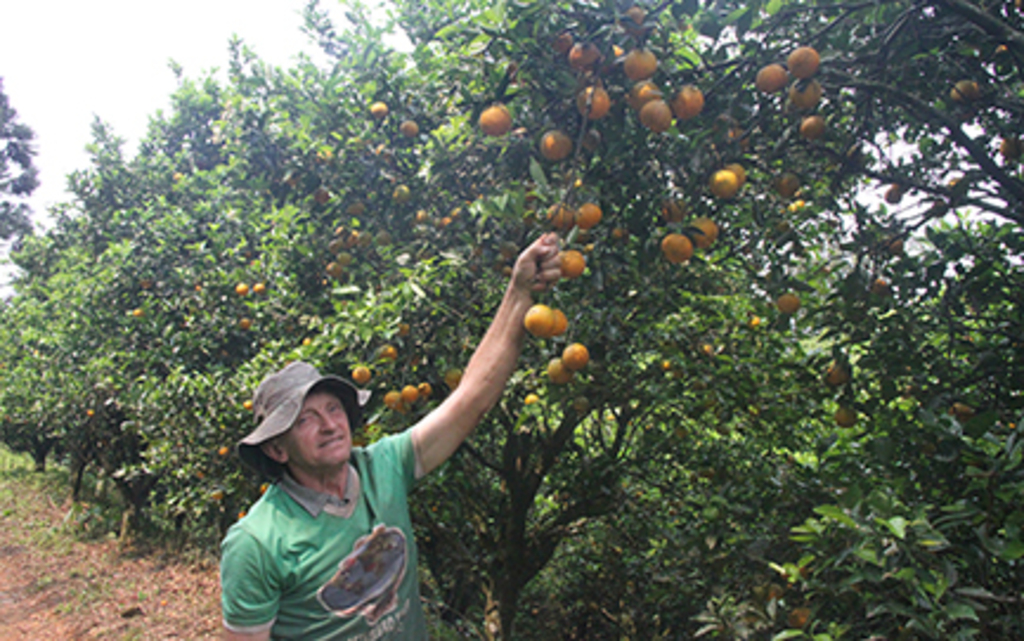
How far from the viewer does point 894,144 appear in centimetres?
293

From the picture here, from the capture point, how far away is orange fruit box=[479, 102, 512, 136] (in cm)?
202

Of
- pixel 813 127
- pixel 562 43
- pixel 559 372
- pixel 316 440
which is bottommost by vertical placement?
pixel 559 372

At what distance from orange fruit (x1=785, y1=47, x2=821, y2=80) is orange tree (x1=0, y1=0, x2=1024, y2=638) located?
3 centimetres

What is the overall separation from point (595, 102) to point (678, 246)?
51 cm

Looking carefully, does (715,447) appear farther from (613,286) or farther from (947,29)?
(947,29)

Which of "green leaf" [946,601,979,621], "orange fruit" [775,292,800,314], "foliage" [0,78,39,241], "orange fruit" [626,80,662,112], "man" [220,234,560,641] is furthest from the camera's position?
"foliage" [0,78,39,241]

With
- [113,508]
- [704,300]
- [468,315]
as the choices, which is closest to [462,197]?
[468,315]

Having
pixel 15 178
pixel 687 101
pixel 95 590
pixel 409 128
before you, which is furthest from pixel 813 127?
pixel 15 178

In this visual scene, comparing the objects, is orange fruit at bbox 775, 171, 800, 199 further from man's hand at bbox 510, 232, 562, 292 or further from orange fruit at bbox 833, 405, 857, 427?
man's hand at bbox 510, 232, 562, 292

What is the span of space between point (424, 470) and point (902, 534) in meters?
1.15

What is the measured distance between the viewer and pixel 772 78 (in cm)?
188

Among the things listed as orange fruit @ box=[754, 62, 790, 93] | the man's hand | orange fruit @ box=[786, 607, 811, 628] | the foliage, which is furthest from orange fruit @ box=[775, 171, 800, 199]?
the foliage

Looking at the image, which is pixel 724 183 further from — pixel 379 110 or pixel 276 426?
pixel 379 110

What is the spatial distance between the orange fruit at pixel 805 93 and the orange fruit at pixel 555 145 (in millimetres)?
672
